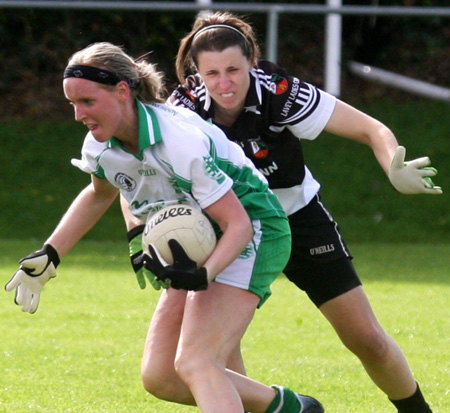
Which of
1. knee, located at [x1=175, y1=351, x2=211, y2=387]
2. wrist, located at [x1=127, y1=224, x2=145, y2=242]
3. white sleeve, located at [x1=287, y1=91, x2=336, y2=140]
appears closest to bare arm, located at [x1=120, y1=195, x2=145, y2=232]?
wrist, located at [x1=127, y1=224, x2=145, y2=242]

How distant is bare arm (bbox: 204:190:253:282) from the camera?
3.36 meters

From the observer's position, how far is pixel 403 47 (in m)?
15.1

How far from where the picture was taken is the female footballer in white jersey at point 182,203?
133 inches

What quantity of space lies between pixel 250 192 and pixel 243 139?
623 millimetres

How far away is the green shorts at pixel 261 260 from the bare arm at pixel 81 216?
2.17 feet

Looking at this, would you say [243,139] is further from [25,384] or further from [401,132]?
[401,132]

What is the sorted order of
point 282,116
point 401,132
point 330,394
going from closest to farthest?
point 282,116
point 330,394
point 401,132

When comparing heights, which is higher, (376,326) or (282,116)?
(282,116)

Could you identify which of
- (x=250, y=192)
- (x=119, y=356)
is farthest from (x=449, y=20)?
(x=250, y=192)

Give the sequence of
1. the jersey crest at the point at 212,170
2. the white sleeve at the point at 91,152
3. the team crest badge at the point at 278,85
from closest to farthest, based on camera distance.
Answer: the jersey crest at the point at 212,170 < the white sleeve at the point at 91,152 < the team crest badge at the point at 278,85

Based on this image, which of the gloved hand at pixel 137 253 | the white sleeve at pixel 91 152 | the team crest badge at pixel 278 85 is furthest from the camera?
the team crest badge at pixel 278 85

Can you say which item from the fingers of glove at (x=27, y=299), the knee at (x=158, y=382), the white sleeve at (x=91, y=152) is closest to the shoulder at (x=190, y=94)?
the white sleeve at (x=91, y=152)

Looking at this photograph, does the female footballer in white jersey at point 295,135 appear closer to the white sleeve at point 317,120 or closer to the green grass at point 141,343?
the white sleeve at point 317,120

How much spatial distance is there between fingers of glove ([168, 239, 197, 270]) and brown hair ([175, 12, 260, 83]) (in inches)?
45.6
